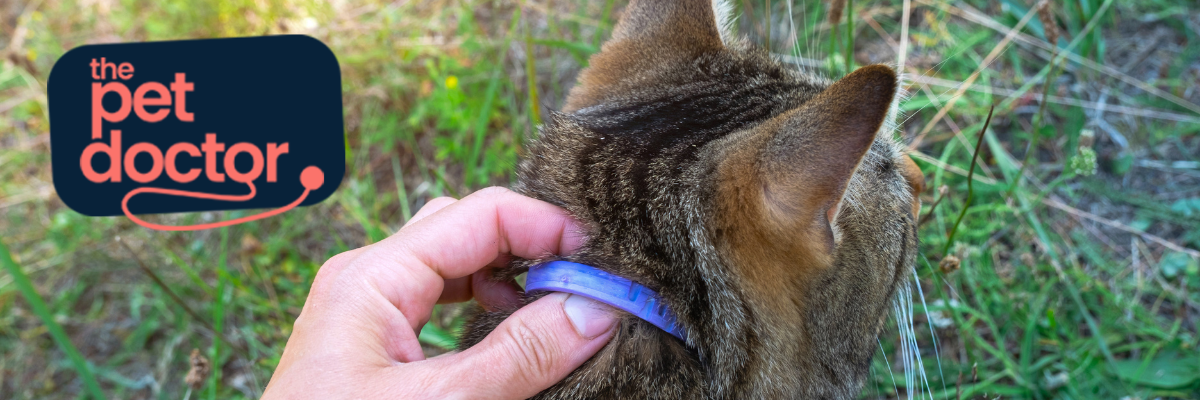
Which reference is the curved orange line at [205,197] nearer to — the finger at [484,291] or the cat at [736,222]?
the finger at [484,291]

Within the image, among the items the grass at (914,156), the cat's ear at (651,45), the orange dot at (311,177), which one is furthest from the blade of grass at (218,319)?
the cat's ear at (651,45)

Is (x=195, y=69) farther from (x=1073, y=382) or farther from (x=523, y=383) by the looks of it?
(x=1073, y=382)

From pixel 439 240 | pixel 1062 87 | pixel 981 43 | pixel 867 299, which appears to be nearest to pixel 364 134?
pixel 439 240

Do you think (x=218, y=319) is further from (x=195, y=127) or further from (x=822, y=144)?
(x=822, y=144)

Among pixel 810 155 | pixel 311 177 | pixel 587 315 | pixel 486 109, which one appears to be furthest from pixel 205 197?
pixel 810 155

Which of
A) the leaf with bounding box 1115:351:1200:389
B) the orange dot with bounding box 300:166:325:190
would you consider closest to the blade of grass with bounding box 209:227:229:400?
the orange dot with bounding box 300:166:325:190

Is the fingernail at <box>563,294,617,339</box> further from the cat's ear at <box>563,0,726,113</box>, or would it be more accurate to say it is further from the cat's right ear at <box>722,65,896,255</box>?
the cat's ear at <box>563,0,726,113</box>
